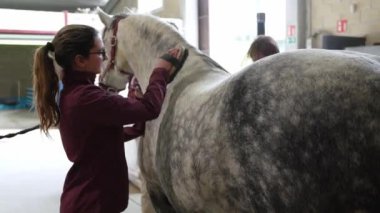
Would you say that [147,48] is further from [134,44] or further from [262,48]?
[262,48]

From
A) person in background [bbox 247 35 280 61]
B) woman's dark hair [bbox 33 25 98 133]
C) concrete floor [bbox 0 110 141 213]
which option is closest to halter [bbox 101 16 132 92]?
concrete floor [bbox 0 110 141 213]

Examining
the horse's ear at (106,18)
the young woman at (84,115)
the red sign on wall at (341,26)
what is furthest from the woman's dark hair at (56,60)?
the red sign on wall at (341,26)

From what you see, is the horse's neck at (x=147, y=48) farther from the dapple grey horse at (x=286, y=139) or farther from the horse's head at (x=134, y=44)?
the dapple grey horse at (x=286, y=139)

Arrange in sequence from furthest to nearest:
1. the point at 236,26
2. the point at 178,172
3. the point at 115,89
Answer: the point at 236,26
the point at 115,89
the point at 178,172

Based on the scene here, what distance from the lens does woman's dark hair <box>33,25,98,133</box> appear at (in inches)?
61.6

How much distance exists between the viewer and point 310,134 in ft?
3.31

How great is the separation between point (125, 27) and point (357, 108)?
1.53 meters

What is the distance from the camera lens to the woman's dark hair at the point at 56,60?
1.56 m

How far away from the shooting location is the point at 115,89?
2416 millimetres

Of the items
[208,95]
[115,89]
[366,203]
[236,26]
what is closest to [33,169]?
[115,89]

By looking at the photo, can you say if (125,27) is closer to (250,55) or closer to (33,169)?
(250,55)

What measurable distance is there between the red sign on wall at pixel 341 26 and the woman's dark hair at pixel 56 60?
10.5 ft

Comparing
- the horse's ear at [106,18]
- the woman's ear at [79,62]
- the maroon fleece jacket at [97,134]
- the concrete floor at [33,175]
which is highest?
the horse's ear at [106,18]

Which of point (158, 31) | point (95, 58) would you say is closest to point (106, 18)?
point (158, 31)
